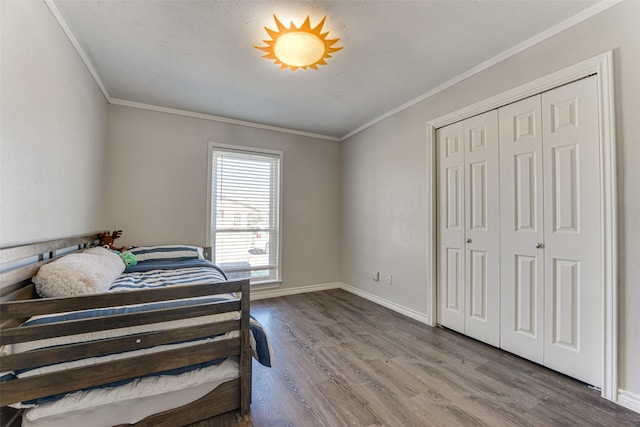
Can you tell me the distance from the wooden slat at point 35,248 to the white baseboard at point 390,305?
319cm

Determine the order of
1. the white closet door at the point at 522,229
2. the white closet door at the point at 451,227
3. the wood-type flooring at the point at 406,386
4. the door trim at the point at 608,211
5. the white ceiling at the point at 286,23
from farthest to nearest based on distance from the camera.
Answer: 1. the white closet door at the point at 451,227
2. the white closet door at the point at 522,229
3. the white ceiling at the point at 286,23
4. the door trim at the point at 608,211
5. the wood-type flooring at the point at 406,386

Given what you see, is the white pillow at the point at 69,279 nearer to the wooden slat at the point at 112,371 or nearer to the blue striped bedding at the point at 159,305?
the blue striped bedding at the point at 159,305

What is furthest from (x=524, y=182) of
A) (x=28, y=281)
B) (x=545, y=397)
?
(x=28, y=281)

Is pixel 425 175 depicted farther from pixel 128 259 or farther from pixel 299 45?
pixel 128 259

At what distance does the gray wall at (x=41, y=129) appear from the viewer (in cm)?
132

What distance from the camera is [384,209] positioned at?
3531 mm

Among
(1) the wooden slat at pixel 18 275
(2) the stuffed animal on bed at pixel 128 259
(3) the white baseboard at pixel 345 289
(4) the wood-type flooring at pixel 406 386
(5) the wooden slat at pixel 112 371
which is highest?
(1) the wooden slat at pixel 18 275

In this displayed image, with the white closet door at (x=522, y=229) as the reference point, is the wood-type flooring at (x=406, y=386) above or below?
below

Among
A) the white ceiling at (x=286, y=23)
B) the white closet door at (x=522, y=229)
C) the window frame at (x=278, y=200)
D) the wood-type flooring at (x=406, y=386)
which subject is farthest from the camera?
the window frame at (x=278, y=200)

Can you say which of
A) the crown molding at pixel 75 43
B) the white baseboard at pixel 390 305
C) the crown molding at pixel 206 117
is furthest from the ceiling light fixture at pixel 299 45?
the white baseboard at pixel 390 305

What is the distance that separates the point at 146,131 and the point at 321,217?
8.47 ft

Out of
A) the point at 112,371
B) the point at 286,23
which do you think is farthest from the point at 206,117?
the point at 112,371

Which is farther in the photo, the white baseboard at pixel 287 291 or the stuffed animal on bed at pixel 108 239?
the white baseboard at pixel 287 291

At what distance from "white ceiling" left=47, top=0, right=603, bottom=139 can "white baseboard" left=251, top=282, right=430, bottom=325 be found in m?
2.43
